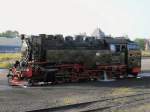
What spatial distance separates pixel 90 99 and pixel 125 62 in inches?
484

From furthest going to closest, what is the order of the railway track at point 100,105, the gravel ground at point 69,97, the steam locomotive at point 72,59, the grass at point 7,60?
1. the grass at point 7,60
2. the steam locomotive at point 72,59
3. the gravel ground at point 69,97
4. the railway track at point 100,105

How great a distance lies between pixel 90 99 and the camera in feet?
59.1

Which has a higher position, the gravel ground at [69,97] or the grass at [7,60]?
the grass at [7,60]

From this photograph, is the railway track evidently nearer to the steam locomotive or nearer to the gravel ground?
the gravel ground

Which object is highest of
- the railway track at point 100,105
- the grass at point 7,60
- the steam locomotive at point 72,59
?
the steam locomotive at point 72,59

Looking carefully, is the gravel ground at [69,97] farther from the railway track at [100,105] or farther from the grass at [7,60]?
the grass at [7,60]

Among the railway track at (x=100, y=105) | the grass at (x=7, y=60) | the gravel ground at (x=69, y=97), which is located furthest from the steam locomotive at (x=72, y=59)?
the grass at (x=7, y=60)

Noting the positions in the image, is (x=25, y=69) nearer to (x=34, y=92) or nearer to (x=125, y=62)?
(x=34, y=92)

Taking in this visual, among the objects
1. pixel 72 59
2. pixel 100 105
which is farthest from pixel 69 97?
pixel 72 59

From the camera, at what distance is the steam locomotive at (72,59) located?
24328mm

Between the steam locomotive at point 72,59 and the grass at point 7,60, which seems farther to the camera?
the grass at point 7,60

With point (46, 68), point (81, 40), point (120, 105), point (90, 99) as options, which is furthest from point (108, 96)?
point (81, 40)

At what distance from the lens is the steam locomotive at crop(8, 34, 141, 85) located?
24.3 meters

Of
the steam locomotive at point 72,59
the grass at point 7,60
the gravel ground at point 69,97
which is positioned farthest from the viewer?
the grass at point 7,60
